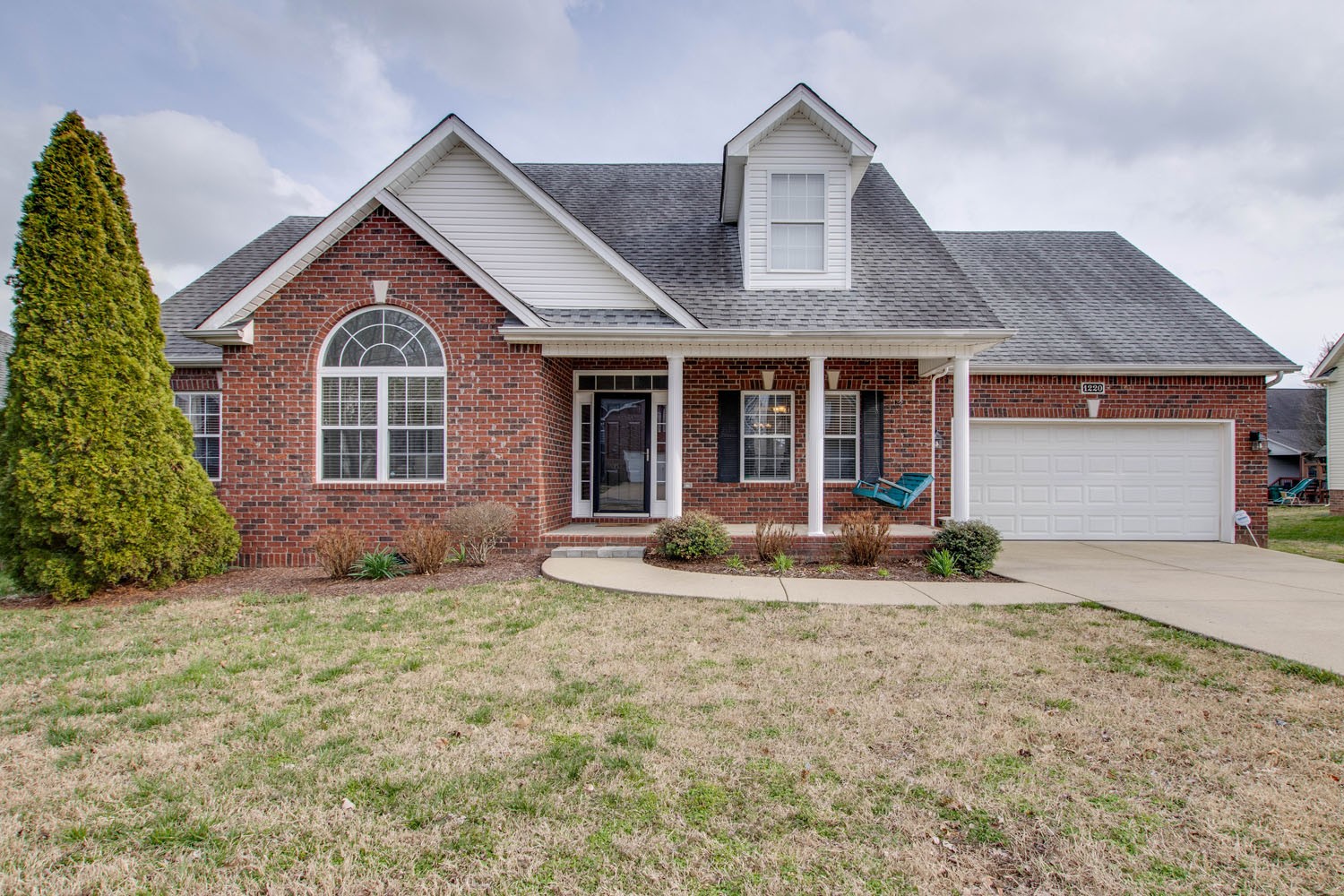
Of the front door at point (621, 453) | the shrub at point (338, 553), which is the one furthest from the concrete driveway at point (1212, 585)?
the shrub at point (338, 553)

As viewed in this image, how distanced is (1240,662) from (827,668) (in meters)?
2.90

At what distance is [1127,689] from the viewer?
4.25m

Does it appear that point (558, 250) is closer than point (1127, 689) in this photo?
No

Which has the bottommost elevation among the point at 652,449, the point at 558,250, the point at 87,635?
the point at 87,635

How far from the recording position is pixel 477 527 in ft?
27.8

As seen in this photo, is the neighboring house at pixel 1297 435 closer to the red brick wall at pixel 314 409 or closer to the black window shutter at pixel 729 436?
the black window shutter at pixel 729 436

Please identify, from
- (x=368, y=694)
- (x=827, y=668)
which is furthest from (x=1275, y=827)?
(x=368, y=694)

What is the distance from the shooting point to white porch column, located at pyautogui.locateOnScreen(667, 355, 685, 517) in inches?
367

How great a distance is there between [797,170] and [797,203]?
1.62ft

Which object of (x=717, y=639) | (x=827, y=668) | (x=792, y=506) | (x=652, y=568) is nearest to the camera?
(x=827, y=668)

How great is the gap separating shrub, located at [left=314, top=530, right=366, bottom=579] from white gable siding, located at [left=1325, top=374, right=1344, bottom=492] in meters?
22.7

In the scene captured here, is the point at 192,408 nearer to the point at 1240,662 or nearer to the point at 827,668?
the point at 827,668

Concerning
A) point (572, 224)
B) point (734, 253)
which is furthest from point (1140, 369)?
point (572, 224)

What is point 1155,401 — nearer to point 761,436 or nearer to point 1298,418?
point 761,436
